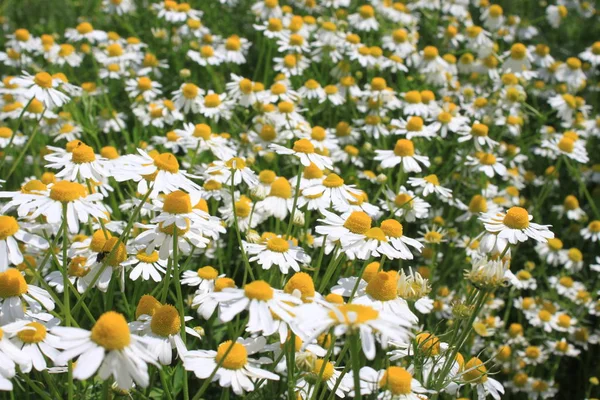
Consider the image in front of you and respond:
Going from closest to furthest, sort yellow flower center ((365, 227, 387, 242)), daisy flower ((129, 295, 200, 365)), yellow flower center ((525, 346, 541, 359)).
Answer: daisy flower ((129, 295, 200, 365)) → yellow flower center ((365, 227, 387, 242)) → yellow flower center ((525, 346, 541, 359))

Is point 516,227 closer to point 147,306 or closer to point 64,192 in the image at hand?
point 147,306

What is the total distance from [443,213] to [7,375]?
121 inches

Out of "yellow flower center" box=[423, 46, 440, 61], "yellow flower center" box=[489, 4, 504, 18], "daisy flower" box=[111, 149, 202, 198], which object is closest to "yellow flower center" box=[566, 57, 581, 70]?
"yellow flower center" box=[489, 4, 504, 18]

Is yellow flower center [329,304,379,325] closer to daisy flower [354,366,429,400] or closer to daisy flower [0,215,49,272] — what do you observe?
daisy flower [354,366,429,400]

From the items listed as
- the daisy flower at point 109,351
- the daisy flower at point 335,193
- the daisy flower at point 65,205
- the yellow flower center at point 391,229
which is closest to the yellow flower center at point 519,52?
the daisy flower at point 335,193

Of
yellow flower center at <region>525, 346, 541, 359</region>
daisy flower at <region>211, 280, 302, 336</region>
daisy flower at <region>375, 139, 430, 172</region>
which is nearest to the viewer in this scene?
daisy flower at <region>211, 280, 302, 336</region>

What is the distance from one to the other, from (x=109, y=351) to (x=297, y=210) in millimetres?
1487

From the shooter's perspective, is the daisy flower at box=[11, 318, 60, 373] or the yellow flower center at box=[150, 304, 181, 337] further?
the yellow flower center at box=[150, 304, 181, 337]

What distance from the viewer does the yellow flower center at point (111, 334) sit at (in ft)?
5.08

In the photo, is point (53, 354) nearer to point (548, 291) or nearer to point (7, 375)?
point (7, 375)

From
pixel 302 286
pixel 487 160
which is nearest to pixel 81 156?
pixel 302 286

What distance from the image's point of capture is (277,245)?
7.80 feet

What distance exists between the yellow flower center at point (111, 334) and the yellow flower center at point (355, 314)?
472mm

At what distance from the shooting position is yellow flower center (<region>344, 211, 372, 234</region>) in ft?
7.28
